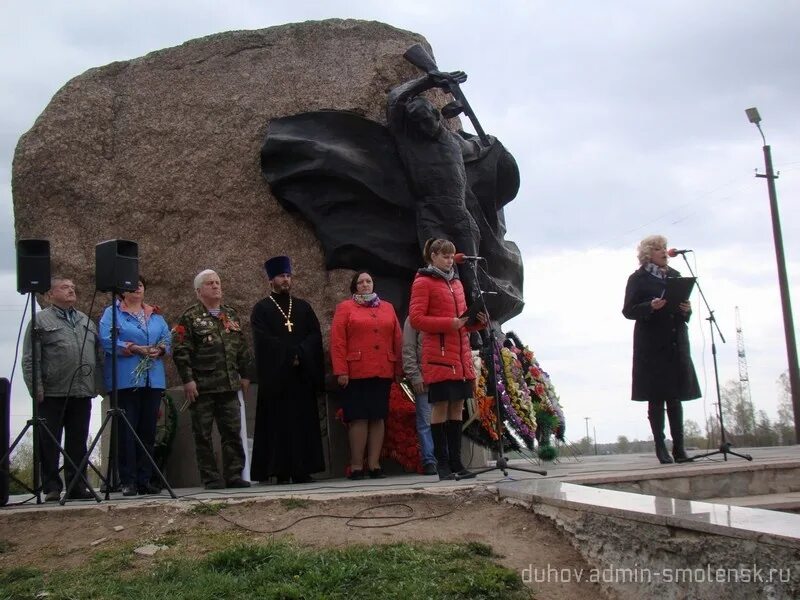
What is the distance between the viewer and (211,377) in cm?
688

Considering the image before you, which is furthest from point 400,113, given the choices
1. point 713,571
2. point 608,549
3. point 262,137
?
point 713,571

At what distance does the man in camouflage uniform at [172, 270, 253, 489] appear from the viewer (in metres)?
6.85

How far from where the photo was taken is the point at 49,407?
6.40m

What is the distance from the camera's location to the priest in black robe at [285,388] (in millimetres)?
7215

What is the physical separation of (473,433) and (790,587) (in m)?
4.84

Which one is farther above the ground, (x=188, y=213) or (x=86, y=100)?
(x=86, y=100)

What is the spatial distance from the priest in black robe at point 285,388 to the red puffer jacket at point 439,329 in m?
1.40

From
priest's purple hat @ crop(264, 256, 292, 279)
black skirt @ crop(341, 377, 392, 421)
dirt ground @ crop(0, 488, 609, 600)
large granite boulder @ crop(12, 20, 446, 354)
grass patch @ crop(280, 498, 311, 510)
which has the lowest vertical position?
dirt ground @ crop(0, 488, 609, 600)

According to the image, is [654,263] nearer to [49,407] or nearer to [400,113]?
[400,113]

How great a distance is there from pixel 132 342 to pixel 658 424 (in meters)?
4.07

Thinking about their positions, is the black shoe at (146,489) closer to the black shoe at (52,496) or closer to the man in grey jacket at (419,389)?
the black shoe at (52,496)

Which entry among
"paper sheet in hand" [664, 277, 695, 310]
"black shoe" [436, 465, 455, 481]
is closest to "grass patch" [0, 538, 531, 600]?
"black shoe" [436, 465, 455, 481]

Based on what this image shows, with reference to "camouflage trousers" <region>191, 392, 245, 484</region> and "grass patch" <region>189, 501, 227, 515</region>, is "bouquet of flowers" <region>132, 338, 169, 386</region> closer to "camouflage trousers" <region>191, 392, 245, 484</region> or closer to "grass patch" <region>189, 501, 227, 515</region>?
"camouflage trousers" <region>191, 392, 245, 484</region>

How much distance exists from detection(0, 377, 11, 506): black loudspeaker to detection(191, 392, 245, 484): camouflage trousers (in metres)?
1.30
